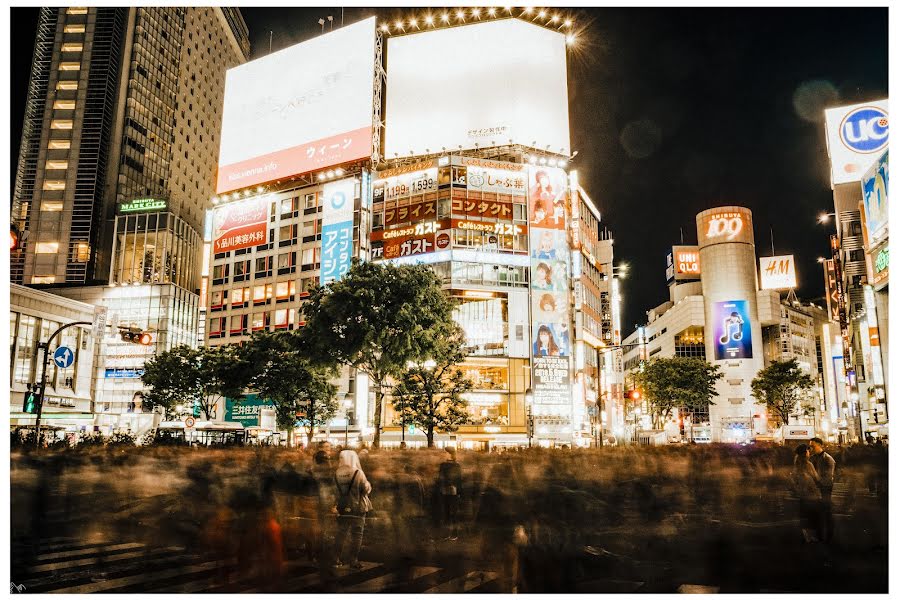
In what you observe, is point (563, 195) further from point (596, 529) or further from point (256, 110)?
point (596, 529)

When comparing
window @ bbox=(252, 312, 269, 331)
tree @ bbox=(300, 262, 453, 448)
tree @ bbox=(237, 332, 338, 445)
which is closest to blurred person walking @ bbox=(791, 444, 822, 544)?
tree @ bbox=(300, 262, 453, 448)

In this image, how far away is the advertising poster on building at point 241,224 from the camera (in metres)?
65.2

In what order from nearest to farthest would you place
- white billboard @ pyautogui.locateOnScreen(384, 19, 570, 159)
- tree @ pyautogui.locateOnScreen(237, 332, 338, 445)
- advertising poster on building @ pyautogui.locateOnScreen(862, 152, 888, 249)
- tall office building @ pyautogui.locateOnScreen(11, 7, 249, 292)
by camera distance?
advertising poster on building @ pyautogui.locateOnScreen(862, 152, 888, 249) < tree @ pyautogui.locateOnScreen(237, 332, 338, 445) < white billboard @ pyautogui.locateOnScreen(384, 19, 570, 159) < tall office building @ pyautogui.locateOnScreen(11, 7, 249, 292)

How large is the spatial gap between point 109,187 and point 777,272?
114m

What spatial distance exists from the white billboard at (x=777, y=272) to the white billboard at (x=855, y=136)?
261 feet

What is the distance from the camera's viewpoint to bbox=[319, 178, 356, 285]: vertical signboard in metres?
58.8

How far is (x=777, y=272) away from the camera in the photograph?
399 ft

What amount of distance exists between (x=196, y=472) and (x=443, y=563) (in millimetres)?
6086

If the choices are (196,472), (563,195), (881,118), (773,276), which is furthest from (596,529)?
(773,276)

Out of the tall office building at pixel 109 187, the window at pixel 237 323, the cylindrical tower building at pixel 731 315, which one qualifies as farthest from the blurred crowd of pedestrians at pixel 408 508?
the cylindrical tower building at pixel 731 315

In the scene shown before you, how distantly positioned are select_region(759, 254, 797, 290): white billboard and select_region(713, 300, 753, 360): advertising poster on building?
506 inches

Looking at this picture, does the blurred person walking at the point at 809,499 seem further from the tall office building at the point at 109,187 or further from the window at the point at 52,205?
the window at the point at 52,205

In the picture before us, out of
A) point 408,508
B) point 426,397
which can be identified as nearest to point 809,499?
point 408,508

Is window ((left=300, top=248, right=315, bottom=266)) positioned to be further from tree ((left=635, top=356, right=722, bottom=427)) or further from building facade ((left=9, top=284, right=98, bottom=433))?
tree ((left=635, top=356, right=722, bottom=427))
